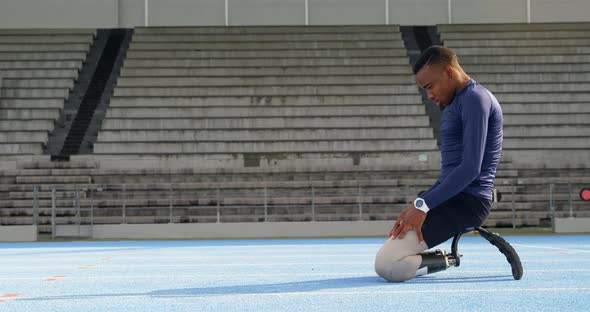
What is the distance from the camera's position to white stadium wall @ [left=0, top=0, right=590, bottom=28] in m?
18.1

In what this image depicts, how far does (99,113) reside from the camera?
1602 centimetres

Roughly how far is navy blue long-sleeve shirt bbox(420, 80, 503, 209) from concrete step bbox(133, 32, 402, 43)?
14.2 meters

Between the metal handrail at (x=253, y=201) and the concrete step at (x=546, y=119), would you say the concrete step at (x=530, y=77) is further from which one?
the metal handrail at (x=253, y=201)

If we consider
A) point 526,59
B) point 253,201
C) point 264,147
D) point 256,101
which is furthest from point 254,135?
point 526,59

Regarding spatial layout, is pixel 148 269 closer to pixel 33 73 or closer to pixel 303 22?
pixel 33 73

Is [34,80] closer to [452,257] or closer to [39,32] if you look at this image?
[39,32]

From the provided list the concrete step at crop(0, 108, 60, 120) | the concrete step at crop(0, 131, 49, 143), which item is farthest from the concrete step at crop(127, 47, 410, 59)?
the concrete step at crop(0, 131, 49, 143)

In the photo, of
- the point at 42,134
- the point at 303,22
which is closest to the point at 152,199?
the point at 42,134

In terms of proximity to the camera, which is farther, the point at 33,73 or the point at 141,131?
the point at 33,73

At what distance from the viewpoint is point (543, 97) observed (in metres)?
15.8

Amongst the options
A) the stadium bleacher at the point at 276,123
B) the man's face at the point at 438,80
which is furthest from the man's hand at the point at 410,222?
the stadium bleacher at the point at 276,123

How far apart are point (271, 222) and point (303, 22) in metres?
7.29

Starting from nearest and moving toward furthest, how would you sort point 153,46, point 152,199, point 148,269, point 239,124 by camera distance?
1. point 148,269
2. point 152,199
3. point 239,124
4. point 153,46

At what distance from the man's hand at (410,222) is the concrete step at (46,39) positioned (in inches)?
611
